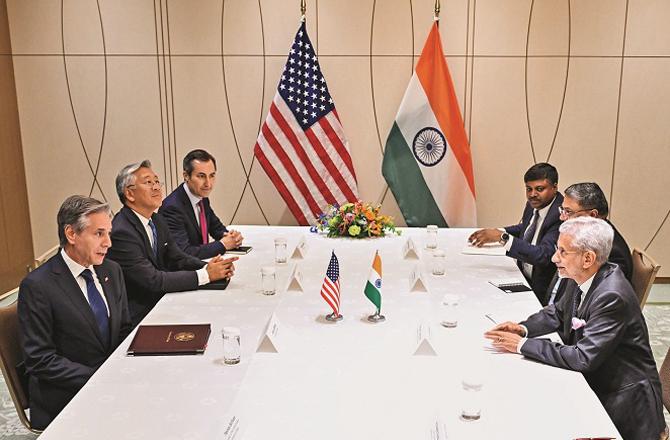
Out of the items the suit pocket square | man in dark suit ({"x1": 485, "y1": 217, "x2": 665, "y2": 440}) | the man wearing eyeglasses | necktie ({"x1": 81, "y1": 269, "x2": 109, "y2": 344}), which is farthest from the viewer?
the man wearing eyeglasses

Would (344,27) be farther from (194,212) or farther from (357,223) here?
(194,212)

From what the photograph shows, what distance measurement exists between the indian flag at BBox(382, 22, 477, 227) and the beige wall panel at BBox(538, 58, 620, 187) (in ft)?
2.56

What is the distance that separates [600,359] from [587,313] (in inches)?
8.1

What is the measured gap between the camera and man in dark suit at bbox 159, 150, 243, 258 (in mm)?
→ 4160

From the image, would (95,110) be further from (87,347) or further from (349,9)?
(87,347)

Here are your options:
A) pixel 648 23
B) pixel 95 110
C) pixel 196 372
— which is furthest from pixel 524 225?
pixel 95 110

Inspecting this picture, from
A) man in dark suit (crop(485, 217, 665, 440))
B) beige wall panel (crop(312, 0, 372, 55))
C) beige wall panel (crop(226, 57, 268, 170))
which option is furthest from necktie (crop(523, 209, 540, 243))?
beige wall panel (crop(226, 57, 268, 170))

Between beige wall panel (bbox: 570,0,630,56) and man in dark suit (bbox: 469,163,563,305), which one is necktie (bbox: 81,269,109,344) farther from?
beige wall panel (bbox: 570,0,630,56)

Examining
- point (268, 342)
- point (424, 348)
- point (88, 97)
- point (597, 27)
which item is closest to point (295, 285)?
point (268, 342)

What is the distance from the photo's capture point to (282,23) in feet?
18.5

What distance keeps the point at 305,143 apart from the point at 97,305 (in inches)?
119

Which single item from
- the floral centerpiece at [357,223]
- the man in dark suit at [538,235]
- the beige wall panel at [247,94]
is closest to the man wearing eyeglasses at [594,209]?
the man in dark suit at [538,235]

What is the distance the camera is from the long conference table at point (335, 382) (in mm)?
2037

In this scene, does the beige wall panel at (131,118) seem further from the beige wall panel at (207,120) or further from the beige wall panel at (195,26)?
the beige wall panel at (195,26)
